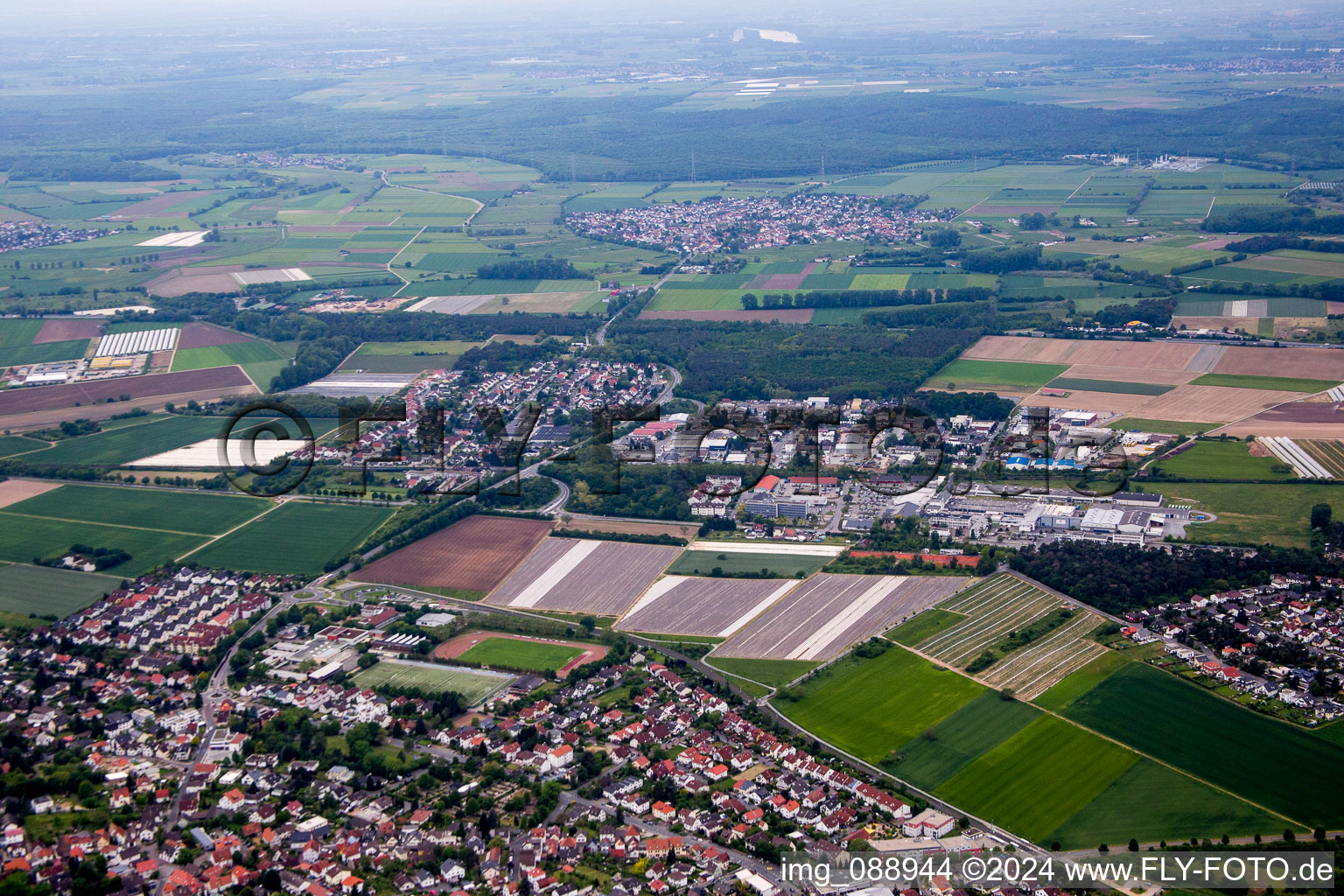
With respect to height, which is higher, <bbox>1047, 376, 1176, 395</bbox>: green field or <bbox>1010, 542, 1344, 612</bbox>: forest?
<bbox>1047, 376, 1176, 395</bbox>: green field

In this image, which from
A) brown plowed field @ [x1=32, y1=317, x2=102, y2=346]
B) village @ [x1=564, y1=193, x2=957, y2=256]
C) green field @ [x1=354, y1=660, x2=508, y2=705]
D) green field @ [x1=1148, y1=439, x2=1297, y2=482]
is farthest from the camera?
village @ [x1=564, y1=193, x2=957, y2=256]

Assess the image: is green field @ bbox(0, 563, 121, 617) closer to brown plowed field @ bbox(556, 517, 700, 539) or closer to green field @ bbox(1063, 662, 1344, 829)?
brown plowed field @ bbox(556, 517, 700, 539)

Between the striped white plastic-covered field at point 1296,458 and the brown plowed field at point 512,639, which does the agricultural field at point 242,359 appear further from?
the striped white plastic-covered field at point 1296,458

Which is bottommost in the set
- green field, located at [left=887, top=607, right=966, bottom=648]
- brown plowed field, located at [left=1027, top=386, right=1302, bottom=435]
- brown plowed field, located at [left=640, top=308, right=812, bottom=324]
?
green field, located at [left=887, top=607, right=966, bottom=648]

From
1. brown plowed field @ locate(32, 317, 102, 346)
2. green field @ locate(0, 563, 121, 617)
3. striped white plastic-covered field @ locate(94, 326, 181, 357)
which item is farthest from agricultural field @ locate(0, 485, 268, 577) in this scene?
brown plowed field @ locate(32, 317, 102, 346)

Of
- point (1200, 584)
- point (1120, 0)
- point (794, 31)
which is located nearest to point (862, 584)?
point (1200, 584)

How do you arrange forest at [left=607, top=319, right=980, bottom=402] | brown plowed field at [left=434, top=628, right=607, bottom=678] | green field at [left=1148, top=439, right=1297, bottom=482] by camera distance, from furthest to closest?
1. forest at [left=607, top=319, right=980, bottom=402]
2. green field at [left=1148, top=439, right=1297, bottom=482]
3. brown plowed field at [left=434, top=628, right=607, bottom=678]

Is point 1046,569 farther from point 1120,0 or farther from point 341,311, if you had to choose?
point 1120,0
